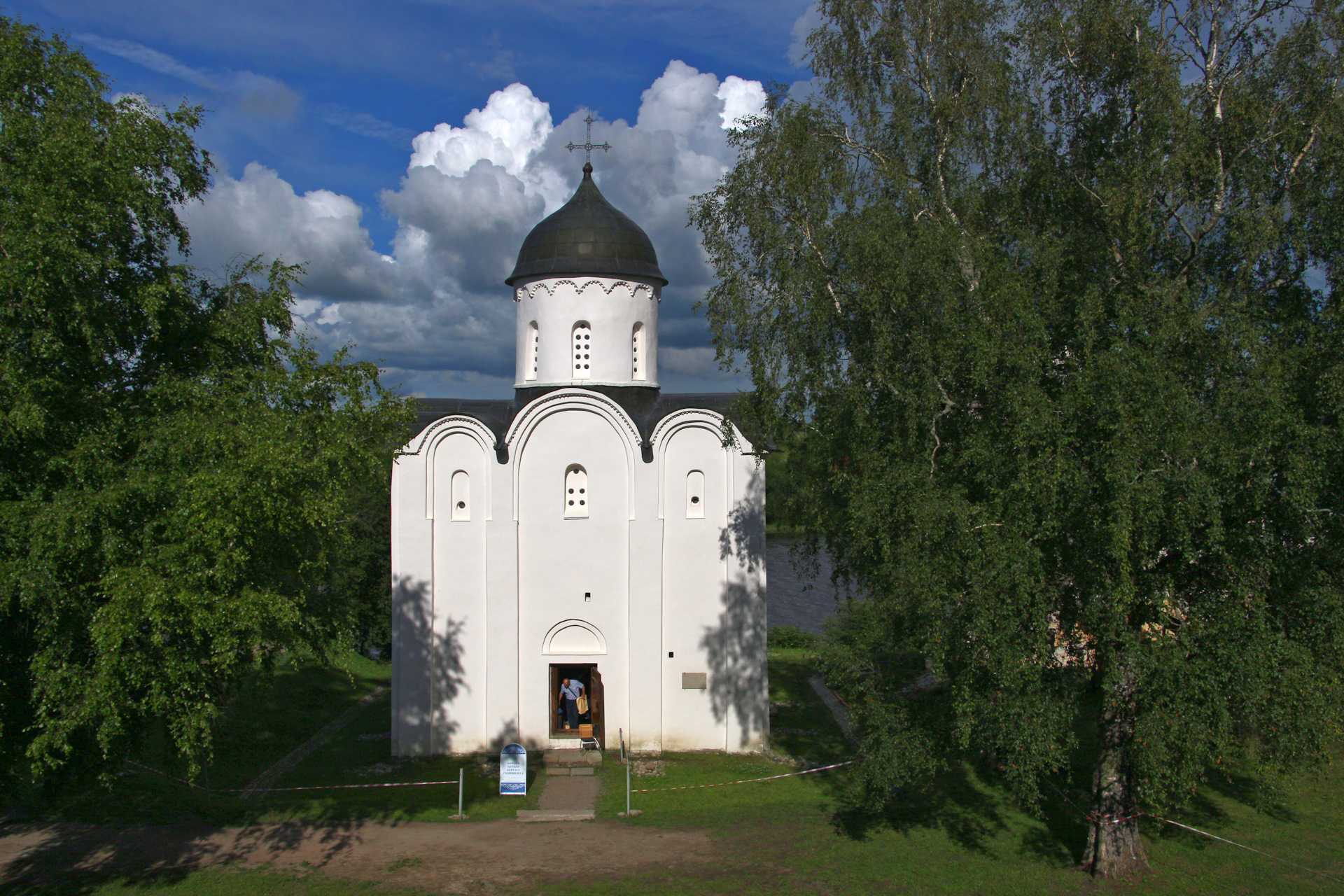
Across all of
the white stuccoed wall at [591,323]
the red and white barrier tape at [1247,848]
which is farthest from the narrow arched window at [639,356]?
the red and white barrier tape at [1247,848]

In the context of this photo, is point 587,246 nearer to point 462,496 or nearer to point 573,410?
point 573,410

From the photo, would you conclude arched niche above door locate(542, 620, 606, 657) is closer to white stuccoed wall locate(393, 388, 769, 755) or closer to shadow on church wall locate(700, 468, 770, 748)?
white stuccoed wall locate(393, 388, 769, 755)

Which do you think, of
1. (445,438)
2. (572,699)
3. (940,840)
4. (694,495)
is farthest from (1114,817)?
(445,438)

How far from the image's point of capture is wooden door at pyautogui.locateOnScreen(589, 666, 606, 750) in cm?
1648

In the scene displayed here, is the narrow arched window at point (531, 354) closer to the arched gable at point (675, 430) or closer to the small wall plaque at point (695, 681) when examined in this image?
the arched gable at point (675, 430)

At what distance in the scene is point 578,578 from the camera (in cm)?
1673

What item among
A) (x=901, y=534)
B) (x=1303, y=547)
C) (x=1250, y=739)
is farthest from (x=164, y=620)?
(x=1250, y=739)

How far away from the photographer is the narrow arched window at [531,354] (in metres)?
18.5

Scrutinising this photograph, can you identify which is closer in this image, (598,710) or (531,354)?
(598,710)

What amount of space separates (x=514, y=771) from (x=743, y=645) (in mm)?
4464

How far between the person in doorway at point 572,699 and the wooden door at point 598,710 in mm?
335

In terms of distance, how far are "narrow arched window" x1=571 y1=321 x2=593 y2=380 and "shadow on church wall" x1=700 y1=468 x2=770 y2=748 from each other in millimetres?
4217

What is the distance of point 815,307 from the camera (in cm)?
1184

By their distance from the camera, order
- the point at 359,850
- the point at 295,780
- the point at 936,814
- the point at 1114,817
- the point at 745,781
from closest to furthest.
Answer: the point at 1114,817 → the point at 359,850 → the point at 936,814 → the point at 745,781 → the point at 295,780
